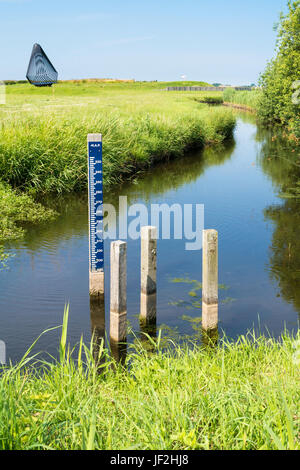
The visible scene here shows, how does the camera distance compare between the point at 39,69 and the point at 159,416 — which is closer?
the point at 159,416

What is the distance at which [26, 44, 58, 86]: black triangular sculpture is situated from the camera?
33625mm

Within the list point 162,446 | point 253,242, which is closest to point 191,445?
point 162,446

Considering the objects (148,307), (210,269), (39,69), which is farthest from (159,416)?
(39,69)

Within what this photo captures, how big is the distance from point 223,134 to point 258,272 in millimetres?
25022

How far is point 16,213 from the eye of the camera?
565 inches

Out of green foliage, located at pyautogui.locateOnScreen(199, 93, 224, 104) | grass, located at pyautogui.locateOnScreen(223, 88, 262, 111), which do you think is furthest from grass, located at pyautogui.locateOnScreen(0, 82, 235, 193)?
green foliage, located at pyautogui.locateOnScreen(199, 93, 224, 104)

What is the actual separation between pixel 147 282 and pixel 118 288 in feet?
2.12

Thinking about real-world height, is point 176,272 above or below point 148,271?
below

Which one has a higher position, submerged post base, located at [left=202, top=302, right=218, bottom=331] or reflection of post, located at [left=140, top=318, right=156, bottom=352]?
submerged post base, located at [left=202, top=302, right=218, bottom=331]

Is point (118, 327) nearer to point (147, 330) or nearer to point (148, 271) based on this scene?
point (147, 330)

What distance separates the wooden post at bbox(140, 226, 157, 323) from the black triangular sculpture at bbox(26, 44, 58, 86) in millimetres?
28689

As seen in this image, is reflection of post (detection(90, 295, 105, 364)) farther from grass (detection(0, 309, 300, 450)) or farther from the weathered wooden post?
grass (detection(0, 309, 300, 450))

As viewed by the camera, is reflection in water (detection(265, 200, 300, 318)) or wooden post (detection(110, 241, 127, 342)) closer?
wooden post (detection(110, 241, 127, 342))
